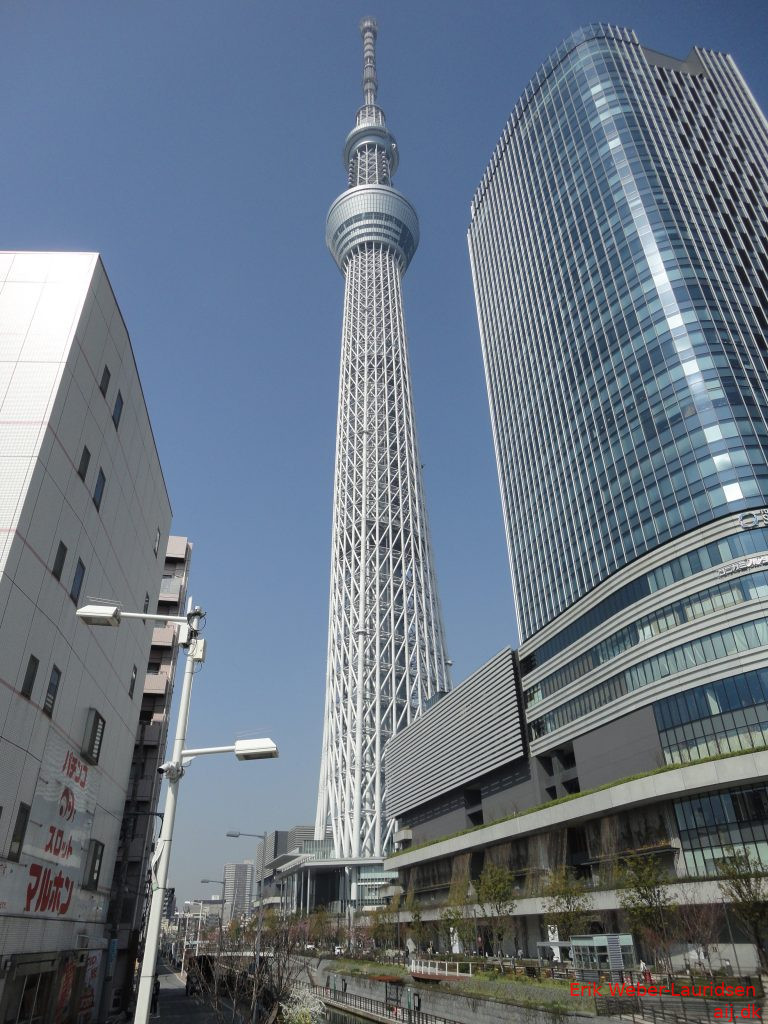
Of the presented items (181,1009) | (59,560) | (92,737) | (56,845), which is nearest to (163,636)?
(181,1009)

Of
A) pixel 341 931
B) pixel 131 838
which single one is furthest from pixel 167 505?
pixel 341 931

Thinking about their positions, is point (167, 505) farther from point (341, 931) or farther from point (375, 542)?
point (375, 542)

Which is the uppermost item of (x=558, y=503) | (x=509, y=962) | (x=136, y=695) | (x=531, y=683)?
(x=558, y=503)

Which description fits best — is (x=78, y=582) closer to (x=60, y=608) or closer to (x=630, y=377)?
(x=60, y=608)

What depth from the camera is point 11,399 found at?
25719 mm

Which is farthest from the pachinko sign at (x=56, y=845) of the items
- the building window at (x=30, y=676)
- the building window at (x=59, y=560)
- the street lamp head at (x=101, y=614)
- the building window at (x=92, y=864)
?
the street lamp head at (x=101, y=614)

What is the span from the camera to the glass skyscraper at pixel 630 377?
5178 centimetres

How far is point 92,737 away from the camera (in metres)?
31.5

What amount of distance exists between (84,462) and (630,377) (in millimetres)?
61191

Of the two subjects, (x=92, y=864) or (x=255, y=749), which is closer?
(x=255, y=749)

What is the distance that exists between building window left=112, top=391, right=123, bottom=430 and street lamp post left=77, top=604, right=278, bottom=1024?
22.1 m

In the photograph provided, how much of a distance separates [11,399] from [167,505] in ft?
72.8

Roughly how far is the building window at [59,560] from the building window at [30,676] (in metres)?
3.26

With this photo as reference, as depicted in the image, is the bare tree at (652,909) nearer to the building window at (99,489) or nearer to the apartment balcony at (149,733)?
the apartment balcony at (149,733)
